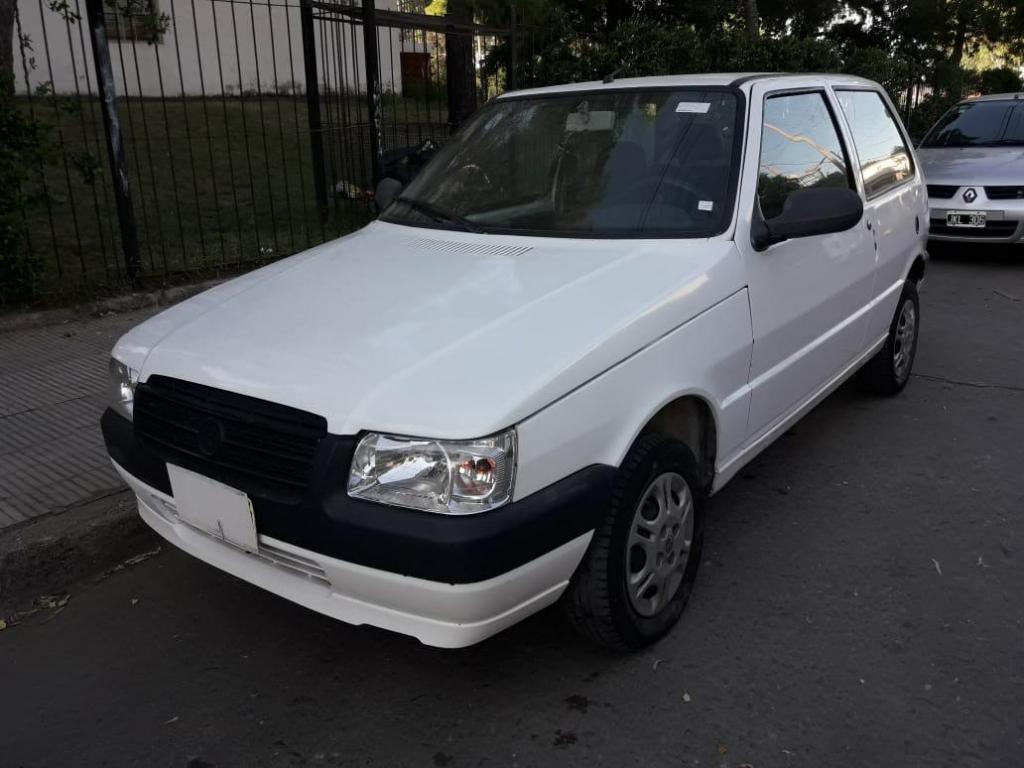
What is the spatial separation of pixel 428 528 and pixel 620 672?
3.29ft

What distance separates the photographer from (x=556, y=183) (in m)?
3.74

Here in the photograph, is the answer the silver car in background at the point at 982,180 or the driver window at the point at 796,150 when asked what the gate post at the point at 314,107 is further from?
the silver car in background at the point at 982,180

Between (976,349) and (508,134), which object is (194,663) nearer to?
(508,134)

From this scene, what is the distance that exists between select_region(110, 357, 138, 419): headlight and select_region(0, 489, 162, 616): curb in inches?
30.9

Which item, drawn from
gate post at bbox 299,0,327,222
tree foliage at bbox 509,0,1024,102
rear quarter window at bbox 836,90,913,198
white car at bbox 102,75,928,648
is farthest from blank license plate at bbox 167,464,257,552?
tree foliage at bbox 509,0,1024,102

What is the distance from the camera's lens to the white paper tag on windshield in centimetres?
369

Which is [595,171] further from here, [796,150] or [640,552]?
[640,552]

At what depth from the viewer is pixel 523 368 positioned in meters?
2.49

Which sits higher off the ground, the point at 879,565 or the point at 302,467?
the point at 302,467

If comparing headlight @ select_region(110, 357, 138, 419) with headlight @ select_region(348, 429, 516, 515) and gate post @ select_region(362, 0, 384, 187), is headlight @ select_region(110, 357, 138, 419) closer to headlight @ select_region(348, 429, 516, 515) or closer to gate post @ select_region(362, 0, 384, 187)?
headlight @ select_region(348, 429, 516, 515)

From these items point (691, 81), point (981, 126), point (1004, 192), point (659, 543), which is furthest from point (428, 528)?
point (981, 126)

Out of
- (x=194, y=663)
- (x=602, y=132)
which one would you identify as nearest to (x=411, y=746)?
(x=194, y=663)

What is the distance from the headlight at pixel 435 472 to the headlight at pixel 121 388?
3.62 feet

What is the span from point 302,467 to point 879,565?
2322mm
